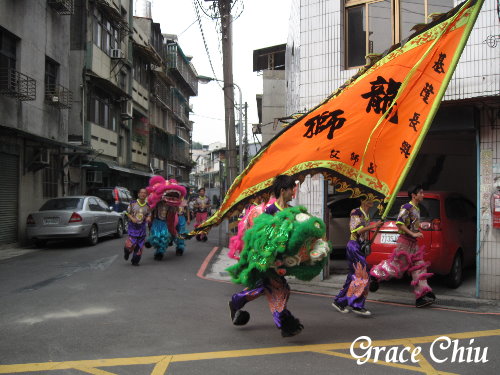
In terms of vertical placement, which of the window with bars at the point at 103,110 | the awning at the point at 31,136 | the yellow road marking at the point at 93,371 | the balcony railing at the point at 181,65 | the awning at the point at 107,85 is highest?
the balcony railing at the point at 181,65

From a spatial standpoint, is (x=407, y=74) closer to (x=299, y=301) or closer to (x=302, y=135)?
(x=302, y=135)

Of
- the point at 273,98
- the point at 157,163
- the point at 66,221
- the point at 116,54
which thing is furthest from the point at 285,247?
the point at 157,163

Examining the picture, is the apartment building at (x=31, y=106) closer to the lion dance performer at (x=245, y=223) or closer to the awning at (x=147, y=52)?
the lion dance performer at (x=245, y=223)

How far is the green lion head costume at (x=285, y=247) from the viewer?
4426mm

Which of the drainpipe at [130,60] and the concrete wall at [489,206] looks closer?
the concrete wall at [489,206]

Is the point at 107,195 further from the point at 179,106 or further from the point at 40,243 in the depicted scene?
the point at 179,106

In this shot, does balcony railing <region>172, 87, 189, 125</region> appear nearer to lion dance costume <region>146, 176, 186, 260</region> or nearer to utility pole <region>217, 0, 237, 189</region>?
utility pole <region>217, 0, 237, 189</region>

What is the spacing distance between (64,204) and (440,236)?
10.6 meters

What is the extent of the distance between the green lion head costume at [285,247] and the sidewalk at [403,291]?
311cm

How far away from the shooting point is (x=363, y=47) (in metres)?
9.06

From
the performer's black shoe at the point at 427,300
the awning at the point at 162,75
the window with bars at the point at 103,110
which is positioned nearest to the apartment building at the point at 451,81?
the performer's black shoe at the point at 427,300

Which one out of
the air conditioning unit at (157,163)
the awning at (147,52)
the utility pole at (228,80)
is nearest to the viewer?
the utility pole at (228,80)

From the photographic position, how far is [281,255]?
180 inches

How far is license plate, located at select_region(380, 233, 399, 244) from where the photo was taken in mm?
7715
